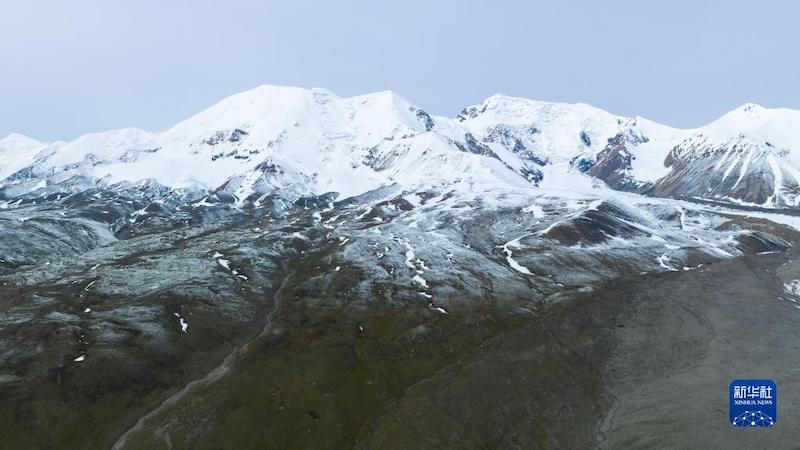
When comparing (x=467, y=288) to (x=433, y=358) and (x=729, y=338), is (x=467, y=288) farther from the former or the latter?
(x=729, y=338)

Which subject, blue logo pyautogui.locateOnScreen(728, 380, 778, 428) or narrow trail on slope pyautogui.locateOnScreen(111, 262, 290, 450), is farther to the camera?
narrow trail on slope pyautogui.locateOnScreen(111, 262, 290, 450)

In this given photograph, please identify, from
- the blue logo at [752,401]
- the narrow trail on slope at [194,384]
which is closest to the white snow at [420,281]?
the narrow trail on slope at [194,384]

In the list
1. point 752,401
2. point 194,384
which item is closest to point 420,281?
point 194,384

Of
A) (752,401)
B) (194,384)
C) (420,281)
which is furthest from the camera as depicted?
(420,281)

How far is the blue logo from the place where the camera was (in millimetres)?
33844

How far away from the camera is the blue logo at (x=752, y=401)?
33.8m

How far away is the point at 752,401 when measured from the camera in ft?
113

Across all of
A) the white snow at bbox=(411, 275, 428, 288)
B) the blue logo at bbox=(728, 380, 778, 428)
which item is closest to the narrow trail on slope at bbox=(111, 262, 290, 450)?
the white snow at bbox=(411, 275, 428, 288)

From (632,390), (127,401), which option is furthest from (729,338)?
(127,401)

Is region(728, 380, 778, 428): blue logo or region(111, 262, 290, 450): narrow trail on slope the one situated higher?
region(728, 380, 778, 428): blue logo

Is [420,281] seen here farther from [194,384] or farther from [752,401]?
[752,401]

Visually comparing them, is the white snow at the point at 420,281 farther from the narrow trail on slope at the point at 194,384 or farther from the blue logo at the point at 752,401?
the blue logo at the point at 752,401

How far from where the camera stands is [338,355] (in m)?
129

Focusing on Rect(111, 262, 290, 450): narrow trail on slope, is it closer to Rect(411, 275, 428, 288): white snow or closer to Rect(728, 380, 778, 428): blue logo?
Rect(411, 275, 428, 288): white snow
